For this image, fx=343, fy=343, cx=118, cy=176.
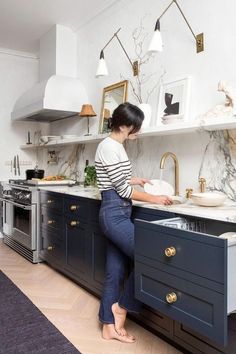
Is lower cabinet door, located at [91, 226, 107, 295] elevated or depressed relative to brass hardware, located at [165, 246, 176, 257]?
depressed

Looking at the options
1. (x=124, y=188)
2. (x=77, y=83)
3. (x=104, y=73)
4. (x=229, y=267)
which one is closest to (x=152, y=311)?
(x=124, y=188)

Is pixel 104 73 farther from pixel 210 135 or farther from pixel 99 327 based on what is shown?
pixel 99 327

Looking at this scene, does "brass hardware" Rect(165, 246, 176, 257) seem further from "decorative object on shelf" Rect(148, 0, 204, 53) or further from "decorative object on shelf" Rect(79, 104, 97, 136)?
"decorative object on shelf" Rect(79, 104, 97, 136)

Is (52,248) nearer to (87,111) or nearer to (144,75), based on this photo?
(87,111)

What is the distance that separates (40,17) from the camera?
12.0ft

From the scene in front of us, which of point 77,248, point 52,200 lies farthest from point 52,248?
point 77,248

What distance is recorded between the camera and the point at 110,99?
325 cm

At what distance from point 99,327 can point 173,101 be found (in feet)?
5.25

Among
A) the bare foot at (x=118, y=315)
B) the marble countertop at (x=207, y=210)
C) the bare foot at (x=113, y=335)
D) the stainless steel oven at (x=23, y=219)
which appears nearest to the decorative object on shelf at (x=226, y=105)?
the marble countertop at (x=207, y=210)

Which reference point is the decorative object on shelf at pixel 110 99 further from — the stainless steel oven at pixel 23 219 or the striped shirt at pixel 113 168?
the striped shirt at pixel 113 168

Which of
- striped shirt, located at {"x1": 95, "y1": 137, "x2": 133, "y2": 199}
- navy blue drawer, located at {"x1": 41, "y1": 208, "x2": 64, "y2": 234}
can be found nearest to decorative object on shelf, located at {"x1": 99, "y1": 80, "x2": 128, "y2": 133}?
navy blue drawer, located at {"x1": 41, "y1": 208, "x2": 64, "y2": 234}

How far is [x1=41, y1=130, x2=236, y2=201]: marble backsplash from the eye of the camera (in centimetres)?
212

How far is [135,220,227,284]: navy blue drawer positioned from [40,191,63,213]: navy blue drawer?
4.90 feet

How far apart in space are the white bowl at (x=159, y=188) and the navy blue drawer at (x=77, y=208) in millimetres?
493
